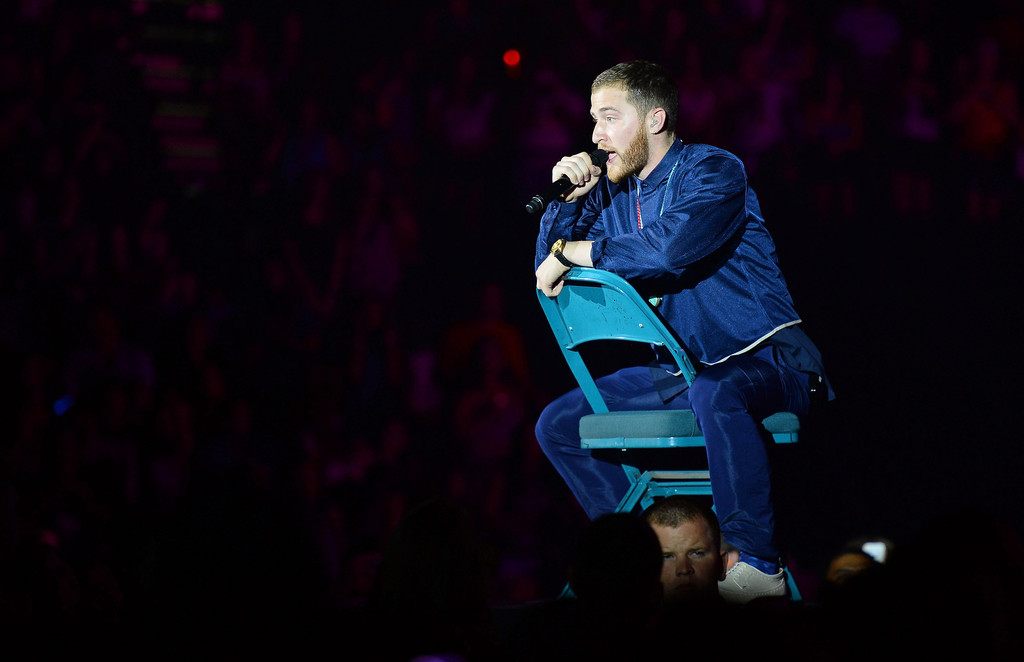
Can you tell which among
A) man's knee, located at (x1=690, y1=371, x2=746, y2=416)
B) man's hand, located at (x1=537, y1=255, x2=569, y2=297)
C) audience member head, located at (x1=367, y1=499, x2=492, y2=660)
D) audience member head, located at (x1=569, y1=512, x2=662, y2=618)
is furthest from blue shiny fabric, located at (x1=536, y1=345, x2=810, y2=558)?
audience member head, located at (x1=367, y1=499, x2=492, y2=660)

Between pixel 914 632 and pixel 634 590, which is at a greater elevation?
pixel 914 632

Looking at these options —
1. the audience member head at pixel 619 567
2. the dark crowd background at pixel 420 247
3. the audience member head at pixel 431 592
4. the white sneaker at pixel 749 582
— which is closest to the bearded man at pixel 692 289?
the white sneaker at pixel 749 582

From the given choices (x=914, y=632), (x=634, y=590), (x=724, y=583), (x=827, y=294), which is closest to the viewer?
(x=914, y=632)

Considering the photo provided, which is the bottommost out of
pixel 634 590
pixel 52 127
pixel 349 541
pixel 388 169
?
pixel 349 541

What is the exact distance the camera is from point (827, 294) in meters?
3.64

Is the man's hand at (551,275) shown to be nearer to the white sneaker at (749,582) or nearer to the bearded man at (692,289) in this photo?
the bearded man at (692,289)

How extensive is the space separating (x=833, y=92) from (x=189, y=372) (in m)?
2.75

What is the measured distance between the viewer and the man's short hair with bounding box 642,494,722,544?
1.96 metres

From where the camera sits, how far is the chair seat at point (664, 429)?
211 centimetres

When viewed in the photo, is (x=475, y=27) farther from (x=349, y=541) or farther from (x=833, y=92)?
(x=349, y=541)

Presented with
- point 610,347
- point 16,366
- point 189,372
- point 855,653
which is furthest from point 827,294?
point 16,366

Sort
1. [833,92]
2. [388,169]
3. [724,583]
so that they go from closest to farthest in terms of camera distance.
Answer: [724,583]
[833,92]
[388,169]

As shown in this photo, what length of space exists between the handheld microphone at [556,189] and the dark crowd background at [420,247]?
1412 millimetres

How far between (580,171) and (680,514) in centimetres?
82
